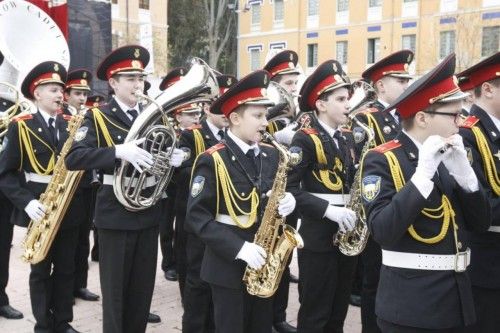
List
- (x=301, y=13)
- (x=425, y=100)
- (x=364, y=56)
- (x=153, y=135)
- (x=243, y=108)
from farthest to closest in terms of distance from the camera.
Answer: (x=301, y=13) < (x=364, y=56) < (x=153, y=135) < (x=243, y=108) < (x=425, y=100)

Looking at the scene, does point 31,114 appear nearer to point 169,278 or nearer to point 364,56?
point 169,278

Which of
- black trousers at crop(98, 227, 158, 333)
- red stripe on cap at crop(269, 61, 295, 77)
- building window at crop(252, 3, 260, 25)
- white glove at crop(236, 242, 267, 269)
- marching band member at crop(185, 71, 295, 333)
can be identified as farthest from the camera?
building window at crop(252, 3, 260, 25)

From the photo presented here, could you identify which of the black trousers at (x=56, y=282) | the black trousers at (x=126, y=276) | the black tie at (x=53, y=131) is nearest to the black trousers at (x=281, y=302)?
the black trousers at (x=126, y=276)

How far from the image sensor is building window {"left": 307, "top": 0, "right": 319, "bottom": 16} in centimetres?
4140

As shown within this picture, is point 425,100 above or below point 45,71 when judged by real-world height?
below

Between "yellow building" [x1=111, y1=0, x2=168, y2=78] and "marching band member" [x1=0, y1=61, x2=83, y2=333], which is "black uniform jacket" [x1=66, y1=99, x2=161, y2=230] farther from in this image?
"yellow building" [x1=111, y1=0, x2=168, y2=78]

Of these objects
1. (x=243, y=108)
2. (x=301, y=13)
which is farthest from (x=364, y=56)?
(x=243, y=108)

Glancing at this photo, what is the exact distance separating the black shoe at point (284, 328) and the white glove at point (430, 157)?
318 centimetres

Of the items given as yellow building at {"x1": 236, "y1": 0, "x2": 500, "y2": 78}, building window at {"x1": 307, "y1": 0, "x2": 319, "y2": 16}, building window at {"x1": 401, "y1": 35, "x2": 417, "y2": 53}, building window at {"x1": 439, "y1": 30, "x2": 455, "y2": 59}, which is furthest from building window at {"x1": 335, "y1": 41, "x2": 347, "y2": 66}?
building window at {"x1": 439, "y1": 30, "x2": 455, "y2": 59}

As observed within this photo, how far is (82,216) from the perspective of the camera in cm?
545

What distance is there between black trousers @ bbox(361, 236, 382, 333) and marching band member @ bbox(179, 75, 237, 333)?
1377 millimetres

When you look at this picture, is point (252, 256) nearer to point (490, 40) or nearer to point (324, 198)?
point (324, 198)

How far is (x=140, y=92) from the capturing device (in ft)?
15.6

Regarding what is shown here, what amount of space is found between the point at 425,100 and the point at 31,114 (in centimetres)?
389
